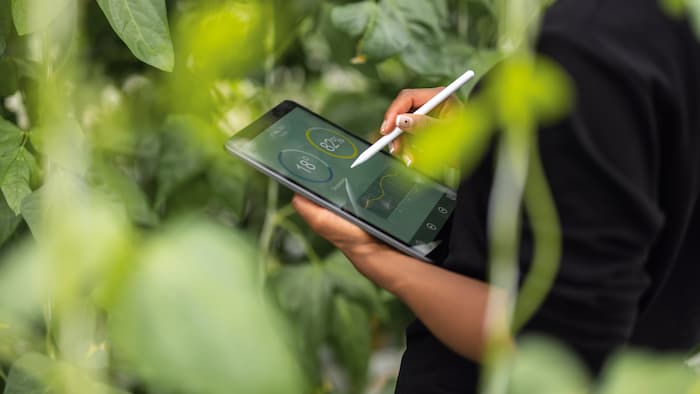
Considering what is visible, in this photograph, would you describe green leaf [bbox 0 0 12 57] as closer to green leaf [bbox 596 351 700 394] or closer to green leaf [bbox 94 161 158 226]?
green leaf [bbox 94 161 158 226]

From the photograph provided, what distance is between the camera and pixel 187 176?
2.57ft

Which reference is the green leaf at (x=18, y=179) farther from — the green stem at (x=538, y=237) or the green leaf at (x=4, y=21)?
the green stem at (x=538, y=237)

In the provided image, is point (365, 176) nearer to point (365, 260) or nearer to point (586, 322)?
point (365, 260)

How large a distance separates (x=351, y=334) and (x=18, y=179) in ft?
1.34

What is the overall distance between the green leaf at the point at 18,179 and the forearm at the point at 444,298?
0.87ft

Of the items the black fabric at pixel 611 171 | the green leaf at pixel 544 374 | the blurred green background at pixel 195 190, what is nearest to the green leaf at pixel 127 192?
the blurred green background at pixel 195 190

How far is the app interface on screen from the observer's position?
585mm

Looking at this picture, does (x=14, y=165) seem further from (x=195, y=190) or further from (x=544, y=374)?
(x=544, y=374)

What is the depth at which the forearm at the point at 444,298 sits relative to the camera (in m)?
0.44

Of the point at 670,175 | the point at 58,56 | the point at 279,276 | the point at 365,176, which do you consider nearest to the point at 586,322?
the point at 670,175

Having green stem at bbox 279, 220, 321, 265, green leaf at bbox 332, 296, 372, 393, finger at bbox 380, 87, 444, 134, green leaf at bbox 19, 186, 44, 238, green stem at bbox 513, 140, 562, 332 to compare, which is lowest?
green leaf at bbox 332, 296, 372, 393

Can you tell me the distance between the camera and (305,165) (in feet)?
1.98

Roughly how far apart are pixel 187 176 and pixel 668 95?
520 mm

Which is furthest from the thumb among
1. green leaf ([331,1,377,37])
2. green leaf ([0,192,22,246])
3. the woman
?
green leaf ([0,192,22,246])
